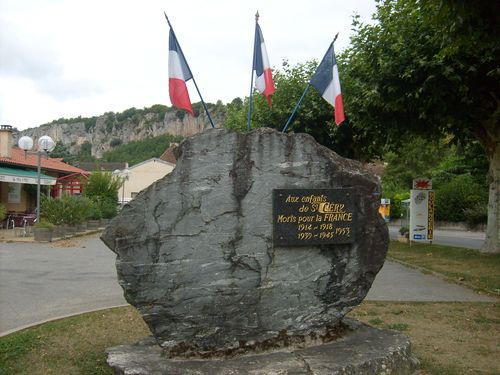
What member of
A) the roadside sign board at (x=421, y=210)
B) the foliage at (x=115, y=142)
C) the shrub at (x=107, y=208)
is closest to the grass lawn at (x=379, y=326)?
the roadside sign board at (x=421, y=210)

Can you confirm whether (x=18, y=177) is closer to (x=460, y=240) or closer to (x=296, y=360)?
(x=460, y=240)

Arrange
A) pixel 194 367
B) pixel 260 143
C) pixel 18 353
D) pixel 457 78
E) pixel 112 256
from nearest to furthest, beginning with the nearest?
pixel 194 367, pixel 260 143, pixel 18 353, pixel 457 78, pixel 112 256

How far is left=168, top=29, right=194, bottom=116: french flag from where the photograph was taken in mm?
7128

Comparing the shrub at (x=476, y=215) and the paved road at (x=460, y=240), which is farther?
the shrub at (x=476, y=215)

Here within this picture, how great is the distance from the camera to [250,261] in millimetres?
5242

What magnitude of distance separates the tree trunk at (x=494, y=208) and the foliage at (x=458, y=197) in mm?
18429

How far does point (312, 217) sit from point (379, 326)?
8.50ft

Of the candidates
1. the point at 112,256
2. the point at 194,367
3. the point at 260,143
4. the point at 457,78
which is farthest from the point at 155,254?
the point at 112,256

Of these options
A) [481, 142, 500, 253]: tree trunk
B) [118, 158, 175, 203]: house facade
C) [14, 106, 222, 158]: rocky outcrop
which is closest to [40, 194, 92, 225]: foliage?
[481, 142, 500, 253]: tree trunk

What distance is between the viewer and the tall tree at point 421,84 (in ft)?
40.3

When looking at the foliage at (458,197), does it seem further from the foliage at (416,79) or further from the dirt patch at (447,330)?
the dirt patch at (447,330)

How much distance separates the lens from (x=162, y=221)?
5074 millimetres

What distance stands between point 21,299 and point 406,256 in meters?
11.2

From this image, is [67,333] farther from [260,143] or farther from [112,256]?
[112,256]
